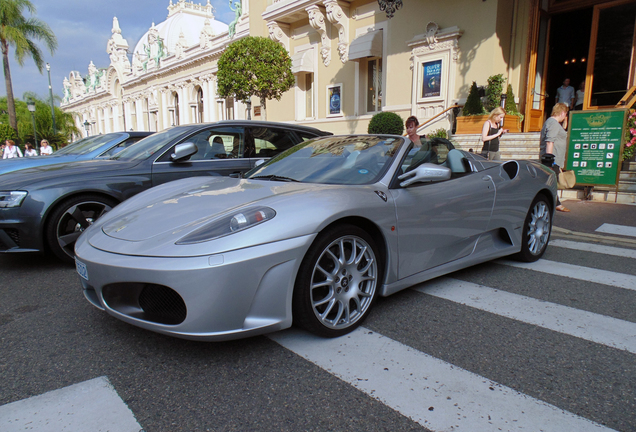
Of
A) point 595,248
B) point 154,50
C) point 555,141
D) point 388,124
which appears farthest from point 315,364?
point 154,50

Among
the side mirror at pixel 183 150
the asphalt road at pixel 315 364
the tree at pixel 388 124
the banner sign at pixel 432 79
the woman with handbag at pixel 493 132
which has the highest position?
the banner sign at pixel 432 79

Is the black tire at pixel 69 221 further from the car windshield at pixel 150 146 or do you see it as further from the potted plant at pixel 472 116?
the potted plant at pixel 472 116

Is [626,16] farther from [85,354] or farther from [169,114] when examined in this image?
[169,114]

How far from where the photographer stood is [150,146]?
16.4ft

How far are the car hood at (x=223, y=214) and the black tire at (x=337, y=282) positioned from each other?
0.46 ft

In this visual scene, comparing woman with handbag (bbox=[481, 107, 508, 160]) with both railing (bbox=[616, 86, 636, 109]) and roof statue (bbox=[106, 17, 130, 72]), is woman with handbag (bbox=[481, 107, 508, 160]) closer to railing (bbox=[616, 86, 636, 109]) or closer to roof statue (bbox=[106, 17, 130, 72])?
railing (bbox=[616, 86, 636, 109])

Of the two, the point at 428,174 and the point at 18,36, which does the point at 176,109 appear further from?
the point at 428,174

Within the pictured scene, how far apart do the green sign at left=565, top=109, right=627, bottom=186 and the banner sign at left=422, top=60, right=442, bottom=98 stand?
6.91 m

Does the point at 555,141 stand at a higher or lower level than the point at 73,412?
higher

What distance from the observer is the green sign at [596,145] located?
24.9 ft

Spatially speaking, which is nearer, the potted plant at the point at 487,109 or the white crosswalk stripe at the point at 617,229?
the white crosswalk stripe at the point at 617,229

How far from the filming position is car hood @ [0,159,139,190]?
12.8 feet

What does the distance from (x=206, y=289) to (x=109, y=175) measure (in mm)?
2906

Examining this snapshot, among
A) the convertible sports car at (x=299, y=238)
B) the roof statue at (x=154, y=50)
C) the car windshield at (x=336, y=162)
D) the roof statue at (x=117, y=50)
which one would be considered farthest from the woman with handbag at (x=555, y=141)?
the roof statue at (x=117, y=50)
